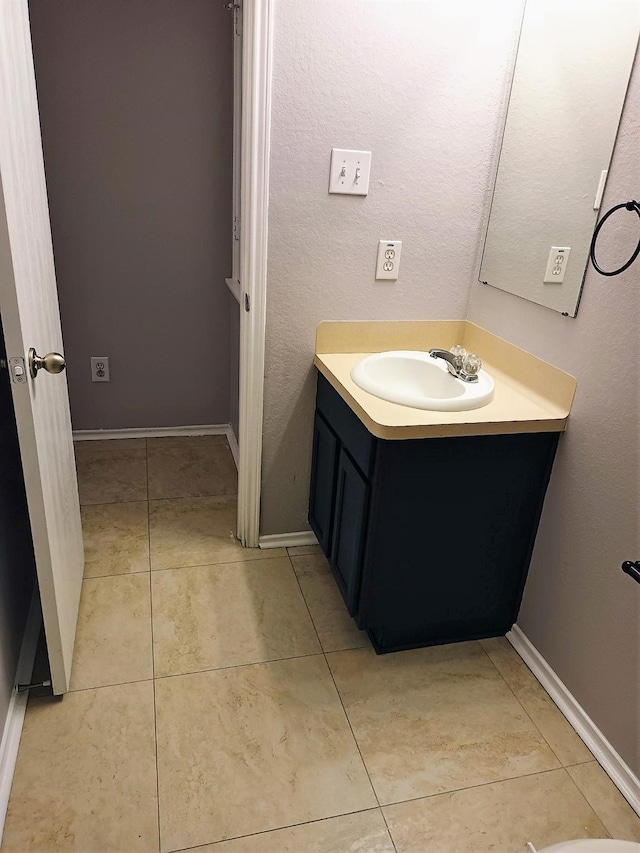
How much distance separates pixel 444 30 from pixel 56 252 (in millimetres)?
1778

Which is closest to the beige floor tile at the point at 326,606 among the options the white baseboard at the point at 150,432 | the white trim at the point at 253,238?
the white trim at the point at 253,238

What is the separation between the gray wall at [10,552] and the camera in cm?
145

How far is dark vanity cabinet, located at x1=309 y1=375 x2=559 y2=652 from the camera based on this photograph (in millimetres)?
1595

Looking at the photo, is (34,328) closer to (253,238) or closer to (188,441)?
(253,238)

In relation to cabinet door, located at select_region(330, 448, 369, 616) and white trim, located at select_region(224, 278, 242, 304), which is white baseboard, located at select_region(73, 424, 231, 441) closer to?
white trim, located at select_region(224, 278, 242, 304)

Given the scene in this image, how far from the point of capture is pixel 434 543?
1686 millimetres

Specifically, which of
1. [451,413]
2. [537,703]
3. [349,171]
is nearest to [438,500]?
[451,413]

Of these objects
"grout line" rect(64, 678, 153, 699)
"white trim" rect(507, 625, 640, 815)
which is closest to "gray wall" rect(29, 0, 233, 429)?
"grout line" rect(64, 678, 153, 699)

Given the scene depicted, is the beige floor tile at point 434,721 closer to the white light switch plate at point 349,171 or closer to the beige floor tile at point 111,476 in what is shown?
the beige floor tile at point 111,476

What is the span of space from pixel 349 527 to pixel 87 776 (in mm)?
872

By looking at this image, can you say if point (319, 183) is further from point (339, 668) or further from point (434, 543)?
point (339, 668)

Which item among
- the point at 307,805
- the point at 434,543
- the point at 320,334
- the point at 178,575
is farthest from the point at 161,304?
the point at 307,805

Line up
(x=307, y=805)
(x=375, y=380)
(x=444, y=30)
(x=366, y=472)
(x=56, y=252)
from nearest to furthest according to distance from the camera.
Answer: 1. (x=307, y=805)
2. (x=366, y=472)
3. (x=444, y=30)
4. (x=375, y=380)
5. (x=56, y=252)

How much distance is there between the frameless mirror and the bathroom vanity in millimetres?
253
